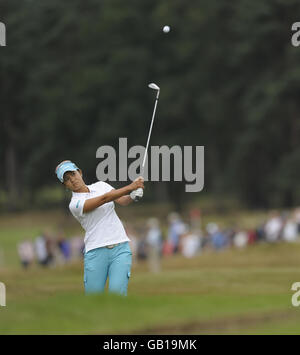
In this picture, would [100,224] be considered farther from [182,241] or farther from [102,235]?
[182,241]

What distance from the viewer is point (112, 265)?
10.6 meters

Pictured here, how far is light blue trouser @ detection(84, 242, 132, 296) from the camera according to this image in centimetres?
1057

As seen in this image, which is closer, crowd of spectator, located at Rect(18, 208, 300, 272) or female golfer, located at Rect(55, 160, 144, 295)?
female golfer, located at Rect(55, 160, 144, 295)

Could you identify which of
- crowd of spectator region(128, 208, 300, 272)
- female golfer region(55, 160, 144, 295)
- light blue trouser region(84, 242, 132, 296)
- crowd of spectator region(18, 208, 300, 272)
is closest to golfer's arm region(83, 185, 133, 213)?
female golfer region(55, 160, 144, 295)

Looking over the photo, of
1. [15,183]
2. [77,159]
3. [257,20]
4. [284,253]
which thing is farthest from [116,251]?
[15,183]

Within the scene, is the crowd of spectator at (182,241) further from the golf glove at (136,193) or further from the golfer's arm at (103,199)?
the golfer's arm at (103,199)

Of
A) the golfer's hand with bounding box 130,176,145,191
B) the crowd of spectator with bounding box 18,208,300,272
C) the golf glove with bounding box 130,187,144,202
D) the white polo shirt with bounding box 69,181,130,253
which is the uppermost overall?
the crowd of spectator with bounding box 18,208,300,272

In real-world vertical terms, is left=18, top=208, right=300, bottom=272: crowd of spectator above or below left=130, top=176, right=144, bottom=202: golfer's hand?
above

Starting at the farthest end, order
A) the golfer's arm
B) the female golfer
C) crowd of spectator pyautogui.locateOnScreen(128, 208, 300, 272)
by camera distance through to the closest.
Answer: crowd of spectator pyautogui.locateOnScreen(128, 208, 300, 272)
the female golfer
the golfer's arm

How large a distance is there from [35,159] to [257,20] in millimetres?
16564

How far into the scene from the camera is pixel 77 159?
62.3 meters

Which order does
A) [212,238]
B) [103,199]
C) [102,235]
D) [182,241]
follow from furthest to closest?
1. [212,238]
2. [182,241]
3. [102,235]
4. [103,199]

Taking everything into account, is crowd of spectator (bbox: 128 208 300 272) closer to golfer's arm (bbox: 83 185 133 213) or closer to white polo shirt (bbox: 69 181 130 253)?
white polo shirt (bbox: 69 181 130 253)

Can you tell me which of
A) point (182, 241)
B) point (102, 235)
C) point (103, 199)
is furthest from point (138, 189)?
point (182, 241)
